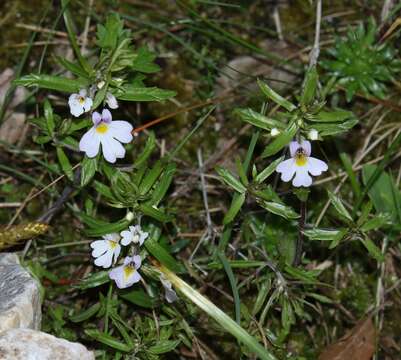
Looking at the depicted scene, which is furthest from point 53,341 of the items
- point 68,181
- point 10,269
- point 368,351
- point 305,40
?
point 305,40

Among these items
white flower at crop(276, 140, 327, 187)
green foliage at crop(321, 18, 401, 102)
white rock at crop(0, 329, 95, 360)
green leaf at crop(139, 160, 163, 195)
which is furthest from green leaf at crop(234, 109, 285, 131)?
white rock at crop(0, 329, 95, 360)

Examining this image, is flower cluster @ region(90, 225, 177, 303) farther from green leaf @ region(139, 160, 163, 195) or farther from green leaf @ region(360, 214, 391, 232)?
green leaf @ region(360, 214, 391, 232)

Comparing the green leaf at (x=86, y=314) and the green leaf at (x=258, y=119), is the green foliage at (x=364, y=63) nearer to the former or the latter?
the green leaf at (x=258, y=119)

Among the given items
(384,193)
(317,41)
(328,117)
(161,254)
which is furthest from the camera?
(317,41)

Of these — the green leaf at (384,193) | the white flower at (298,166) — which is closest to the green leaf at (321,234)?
the white flower at (298,166)

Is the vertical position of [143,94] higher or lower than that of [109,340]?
higher

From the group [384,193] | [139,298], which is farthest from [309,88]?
[139,298]

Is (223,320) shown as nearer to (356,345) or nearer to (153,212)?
(153,212)
